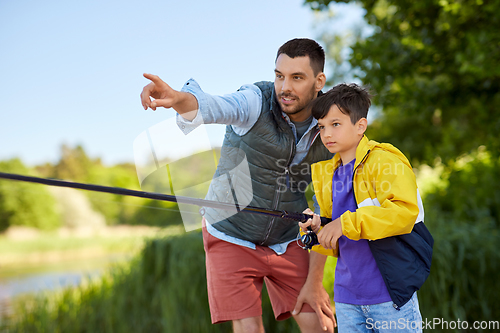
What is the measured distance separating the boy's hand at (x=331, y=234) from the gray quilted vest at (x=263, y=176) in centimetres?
57

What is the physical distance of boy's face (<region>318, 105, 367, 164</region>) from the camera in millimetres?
1758

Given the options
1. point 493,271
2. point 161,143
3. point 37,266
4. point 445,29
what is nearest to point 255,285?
point 161,143

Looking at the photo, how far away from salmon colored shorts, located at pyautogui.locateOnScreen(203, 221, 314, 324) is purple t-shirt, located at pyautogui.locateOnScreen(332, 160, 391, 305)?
57 centimetres

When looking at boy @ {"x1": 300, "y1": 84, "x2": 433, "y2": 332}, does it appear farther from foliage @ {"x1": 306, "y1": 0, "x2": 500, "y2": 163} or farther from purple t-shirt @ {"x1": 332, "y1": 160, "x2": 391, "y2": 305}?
foliage @ {"x1": 306, "y1": 0, "x2": 500, "y2": 163}

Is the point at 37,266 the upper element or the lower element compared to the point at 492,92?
lower

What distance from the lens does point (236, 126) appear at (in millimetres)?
2148

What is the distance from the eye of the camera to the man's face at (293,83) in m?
2.03

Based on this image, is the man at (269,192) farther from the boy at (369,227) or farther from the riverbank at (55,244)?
the riverbank at (55,244)

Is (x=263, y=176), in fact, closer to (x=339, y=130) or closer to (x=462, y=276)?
(x=339, y=130)

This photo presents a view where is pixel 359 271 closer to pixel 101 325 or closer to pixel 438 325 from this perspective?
pixel 438 325

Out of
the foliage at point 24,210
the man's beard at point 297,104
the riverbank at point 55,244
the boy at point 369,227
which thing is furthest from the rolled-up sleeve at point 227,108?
the foliage at point 24,210

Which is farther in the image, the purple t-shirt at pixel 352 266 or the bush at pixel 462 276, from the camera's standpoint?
the bush at pixel 462 276

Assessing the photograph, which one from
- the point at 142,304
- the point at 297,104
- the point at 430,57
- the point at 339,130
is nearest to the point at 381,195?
the point at 339,130

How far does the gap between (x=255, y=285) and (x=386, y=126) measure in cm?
1247
